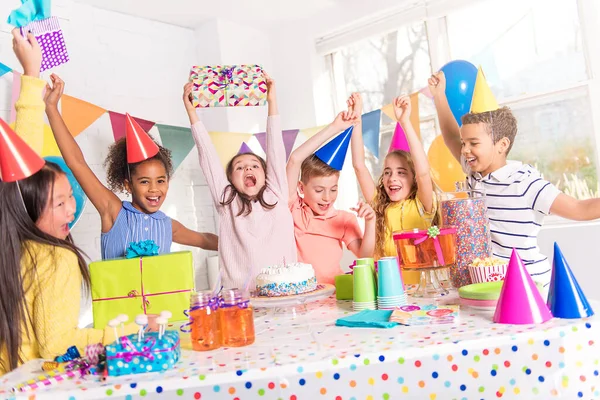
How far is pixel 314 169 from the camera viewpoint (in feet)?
7.50

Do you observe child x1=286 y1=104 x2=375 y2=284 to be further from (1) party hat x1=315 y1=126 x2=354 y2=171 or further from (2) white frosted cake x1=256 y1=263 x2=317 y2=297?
(2) white frosted cake x1=256 y1=263 x2=317 y2=297

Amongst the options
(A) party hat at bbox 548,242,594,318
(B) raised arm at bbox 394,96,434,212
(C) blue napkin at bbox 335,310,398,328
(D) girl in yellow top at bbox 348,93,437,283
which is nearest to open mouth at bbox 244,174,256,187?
(D) girl in yellow top at bbox 348,93,437,283

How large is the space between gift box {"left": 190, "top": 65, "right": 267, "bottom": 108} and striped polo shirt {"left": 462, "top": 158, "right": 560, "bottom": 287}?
3.05ft

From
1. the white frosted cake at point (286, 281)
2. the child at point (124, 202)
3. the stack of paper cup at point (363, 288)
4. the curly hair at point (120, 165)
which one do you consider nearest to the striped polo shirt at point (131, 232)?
the child at point (124, 202)

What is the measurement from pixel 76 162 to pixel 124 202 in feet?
0.79

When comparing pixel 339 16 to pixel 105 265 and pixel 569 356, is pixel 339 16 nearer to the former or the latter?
pixel 105 265

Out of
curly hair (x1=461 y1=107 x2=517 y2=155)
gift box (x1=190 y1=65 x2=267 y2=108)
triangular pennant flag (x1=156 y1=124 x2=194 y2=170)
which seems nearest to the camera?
curly hair (x1=461 y1=107 x2=517 y2=155)

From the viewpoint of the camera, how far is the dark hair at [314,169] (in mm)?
2273

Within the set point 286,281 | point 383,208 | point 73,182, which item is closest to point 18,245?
point 286,281

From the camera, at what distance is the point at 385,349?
3.40 ft

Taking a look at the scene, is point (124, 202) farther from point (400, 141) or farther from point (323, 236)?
point (400, 141)

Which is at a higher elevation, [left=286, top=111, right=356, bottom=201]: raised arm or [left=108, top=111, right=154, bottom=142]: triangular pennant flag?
[left=108, top=111, right=154, bottom=142]: triangular pennant flag

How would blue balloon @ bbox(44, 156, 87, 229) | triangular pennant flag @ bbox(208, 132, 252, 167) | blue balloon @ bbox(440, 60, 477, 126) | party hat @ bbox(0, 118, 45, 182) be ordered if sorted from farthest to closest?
1. triangular pennant flag @ bbox(208, 132, 252, 167)
2. blue balloon @ bbox(44, 156, 87, 229)
3. blue balloon @ bbox(440, 60, 477, 126)
4. party hat @ bbox(0, 118, 45, 182)

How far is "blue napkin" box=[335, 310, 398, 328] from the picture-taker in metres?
1.23
